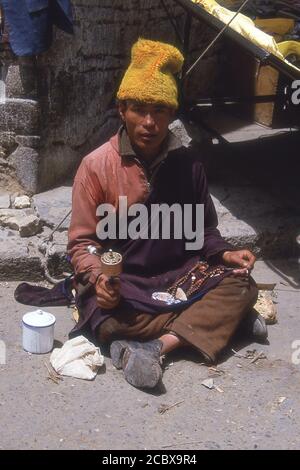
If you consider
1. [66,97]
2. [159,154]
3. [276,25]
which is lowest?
[66,97]

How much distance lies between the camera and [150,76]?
132 inches

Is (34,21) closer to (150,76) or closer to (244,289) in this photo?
(150,76)

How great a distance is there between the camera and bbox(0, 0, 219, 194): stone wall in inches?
192

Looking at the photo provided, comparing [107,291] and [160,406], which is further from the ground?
[107,291]


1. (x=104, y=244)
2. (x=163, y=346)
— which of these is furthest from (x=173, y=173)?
(x=163, y=346)

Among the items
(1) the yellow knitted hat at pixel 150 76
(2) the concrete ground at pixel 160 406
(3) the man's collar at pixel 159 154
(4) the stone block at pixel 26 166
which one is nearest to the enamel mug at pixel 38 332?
(2) the concrete ground at pixel 160 406

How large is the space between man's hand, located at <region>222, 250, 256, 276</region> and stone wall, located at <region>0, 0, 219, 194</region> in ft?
6.03

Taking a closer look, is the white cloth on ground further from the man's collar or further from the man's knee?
the man's collar

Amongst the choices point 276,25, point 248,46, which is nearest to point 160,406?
point 248,46

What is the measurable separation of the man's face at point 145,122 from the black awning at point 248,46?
797 millimetres

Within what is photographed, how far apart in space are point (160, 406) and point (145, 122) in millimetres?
1360

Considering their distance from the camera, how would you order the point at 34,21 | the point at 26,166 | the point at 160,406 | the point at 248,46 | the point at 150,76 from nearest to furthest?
the point at 160,406 → the point at 150,76 → the point at 248,46 → the point at 34,21 → the point at 26,166

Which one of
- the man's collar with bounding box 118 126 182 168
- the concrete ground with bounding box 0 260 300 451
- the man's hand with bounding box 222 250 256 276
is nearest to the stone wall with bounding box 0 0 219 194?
the man's collar with bounding box 118 126 182 168
